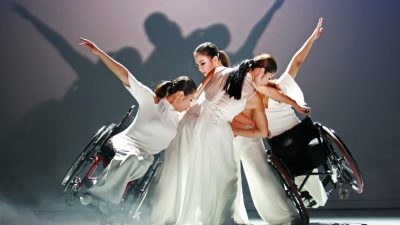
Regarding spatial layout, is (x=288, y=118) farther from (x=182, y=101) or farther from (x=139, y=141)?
(x=139, y=141)

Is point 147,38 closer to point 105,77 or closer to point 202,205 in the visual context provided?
point 105,77

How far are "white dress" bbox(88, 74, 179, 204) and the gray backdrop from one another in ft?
5.26

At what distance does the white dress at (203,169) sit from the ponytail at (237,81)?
0.04 meters

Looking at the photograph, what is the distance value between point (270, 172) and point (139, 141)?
0.81 metres

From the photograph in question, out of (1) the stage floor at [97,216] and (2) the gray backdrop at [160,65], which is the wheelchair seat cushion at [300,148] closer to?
(1) the stage floor at [97,216]

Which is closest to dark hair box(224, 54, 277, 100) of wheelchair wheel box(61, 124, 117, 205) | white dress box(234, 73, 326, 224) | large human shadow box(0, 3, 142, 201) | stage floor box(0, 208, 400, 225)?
white dress box(234, 73, 326, 224)

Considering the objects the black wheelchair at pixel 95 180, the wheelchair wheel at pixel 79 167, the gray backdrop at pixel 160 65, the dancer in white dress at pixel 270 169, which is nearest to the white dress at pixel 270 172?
the dancer in white dress at pixel 270 169

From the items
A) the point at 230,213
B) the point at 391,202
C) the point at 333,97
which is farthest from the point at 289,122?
the point at 391,202

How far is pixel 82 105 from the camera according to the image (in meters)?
4.47

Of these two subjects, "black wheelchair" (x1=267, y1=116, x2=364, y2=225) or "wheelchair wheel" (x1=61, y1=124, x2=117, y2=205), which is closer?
"wheelchair wheel" (x1=61, y1=124, x2=117, y2=205)

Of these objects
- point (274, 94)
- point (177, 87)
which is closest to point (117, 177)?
point (177, 87)

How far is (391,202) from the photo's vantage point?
14.0ft

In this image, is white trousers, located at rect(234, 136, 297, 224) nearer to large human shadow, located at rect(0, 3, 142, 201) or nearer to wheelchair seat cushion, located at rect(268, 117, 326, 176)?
wheelchair seat cushion, located at rect(268, 117, 326, 176)

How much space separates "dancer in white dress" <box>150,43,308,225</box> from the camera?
2809 millimetres
